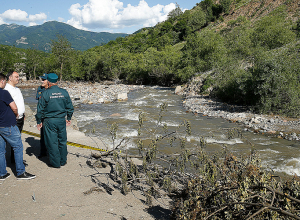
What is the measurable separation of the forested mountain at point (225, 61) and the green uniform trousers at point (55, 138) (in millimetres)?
12876

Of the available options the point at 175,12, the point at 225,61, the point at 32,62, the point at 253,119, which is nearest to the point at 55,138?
the point at 253,119

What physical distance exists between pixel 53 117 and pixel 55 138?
1.61ft

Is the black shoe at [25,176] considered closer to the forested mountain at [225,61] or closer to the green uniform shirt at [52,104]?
the green uniform shirt at [52,104]

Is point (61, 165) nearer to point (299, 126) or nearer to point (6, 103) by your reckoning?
point (6, 103)

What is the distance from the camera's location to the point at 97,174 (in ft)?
16.8

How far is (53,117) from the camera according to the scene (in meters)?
5.08

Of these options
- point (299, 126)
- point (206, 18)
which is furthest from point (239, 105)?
point (206, 18)

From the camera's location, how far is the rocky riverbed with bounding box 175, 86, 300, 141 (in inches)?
446

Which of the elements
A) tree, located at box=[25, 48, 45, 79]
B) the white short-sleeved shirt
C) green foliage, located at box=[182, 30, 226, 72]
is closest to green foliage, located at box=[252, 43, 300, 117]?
the white short-sleeved shirt

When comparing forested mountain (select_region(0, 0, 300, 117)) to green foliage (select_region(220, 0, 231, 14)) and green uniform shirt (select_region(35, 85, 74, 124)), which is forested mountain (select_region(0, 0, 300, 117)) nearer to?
green foliage (select_region(220, 0, 231, 14))

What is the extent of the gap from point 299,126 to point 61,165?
12.2m

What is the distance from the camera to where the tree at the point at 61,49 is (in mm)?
41681

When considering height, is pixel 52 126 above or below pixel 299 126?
above

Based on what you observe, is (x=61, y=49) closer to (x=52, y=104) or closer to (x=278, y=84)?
(x=278, y=84)
